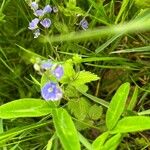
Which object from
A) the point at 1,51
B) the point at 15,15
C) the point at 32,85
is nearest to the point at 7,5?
the point at 15,15

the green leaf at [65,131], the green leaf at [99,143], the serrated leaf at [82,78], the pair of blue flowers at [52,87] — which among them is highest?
the pair of blue flowers at [52,87]

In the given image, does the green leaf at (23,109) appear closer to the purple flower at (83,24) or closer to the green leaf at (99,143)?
the green leaf at (99,143)

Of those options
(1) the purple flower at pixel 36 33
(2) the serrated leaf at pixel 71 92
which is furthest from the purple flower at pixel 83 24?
(2) the serrated leaf at pixel 71 92

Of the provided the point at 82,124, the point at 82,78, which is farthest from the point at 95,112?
the point at 82,78

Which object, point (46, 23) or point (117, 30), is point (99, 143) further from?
point (46, 23)

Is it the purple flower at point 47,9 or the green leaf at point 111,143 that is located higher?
the purple flower at point 47,9
